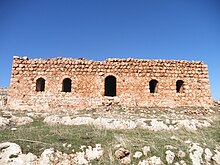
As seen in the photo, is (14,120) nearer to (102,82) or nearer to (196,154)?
(102,82)

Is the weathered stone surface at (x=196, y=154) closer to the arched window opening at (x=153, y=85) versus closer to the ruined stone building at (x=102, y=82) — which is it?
the ruined stone building at (x=102, y=82)

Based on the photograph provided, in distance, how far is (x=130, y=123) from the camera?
11703mm

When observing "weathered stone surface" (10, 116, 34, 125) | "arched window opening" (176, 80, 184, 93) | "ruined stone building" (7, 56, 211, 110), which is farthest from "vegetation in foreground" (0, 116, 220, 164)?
"arched window opening" (176, 80, 184, 93)

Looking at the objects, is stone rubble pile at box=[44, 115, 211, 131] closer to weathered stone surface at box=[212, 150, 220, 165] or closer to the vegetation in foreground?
the vegetation in foreground

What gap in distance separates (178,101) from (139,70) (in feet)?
13.5

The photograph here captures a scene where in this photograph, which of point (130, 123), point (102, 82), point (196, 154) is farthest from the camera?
point (102, 82)

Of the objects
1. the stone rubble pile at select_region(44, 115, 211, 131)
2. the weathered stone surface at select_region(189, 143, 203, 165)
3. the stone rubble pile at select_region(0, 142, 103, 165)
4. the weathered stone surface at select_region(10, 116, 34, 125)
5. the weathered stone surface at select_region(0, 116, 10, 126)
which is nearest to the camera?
the stone rubble pile at select_region(0, 142, 103, 165)

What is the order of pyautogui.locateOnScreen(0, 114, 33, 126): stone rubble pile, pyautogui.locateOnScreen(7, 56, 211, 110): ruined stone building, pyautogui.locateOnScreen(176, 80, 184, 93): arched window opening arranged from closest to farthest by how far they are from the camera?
pyautogui.locateOnScreen(0, 114, 33, 126): stone rubble pile < pyautogui.locateOnScreen(7, 56, 211, 110): ruined stone building < pyautogui.locateOnScreen(176, 80, 184, 93): arched window opening

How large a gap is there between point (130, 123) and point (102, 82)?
5.86 metres

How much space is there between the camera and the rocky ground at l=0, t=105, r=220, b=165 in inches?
316

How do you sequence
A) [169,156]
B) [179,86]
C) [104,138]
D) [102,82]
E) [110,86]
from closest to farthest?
[169,156] < [104,138] < [102,82] < [179,86] < [110,86]

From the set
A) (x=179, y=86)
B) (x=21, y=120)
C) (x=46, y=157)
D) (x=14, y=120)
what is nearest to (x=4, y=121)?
(x=14, y=120)

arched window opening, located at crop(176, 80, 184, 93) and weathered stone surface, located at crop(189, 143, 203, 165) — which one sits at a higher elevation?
arched window opening, located at crop(176, 80, 184, 93)

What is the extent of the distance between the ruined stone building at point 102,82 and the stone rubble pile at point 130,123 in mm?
3842
